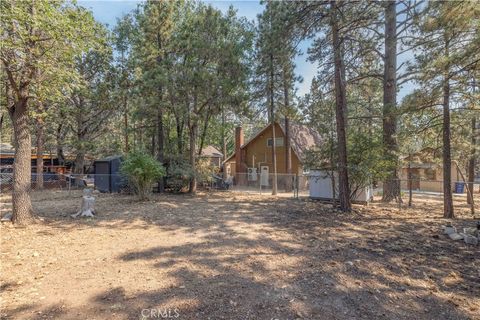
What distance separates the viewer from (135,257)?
4.60 metres

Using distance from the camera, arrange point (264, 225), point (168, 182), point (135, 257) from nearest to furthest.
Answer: point (135, 257) < point (264, 225) < point (168, 182)

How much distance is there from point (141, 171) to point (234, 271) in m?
7.38

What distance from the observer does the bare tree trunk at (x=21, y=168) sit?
660cm

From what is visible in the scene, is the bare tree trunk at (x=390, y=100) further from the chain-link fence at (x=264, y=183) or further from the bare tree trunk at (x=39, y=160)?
the bare tree trunk at (x=39, y=160)

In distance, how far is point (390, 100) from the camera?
1152cm

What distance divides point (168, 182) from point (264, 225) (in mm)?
9321

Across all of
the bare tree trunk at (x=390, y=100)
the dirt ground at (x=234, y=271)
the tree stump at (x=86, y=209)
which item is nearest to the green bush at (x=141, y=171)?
the tree stump at (x=86, y=209)

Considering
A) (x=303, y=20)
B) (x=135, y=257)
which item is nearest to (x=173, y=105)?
(x=303, y=20)

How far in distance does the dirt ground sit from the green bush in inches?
137

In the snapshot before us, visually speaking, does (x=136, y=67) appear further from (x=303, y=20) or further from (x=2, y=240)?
(x=2, y=240)

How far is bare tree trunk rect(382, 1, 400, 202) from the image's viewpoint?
9102 mm

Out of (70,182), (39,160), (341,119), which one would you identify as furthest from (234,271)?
(39,160)

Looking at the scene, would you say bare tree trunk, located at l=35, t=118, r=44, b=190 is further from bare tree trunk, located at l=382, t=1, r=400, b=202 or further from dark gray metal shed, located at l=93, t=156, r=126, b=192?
bare tree trunk, located at l=382, t=1, r=400, b=202

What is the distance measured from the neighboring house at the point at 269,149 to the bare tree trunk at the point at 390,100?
924 centimetres
